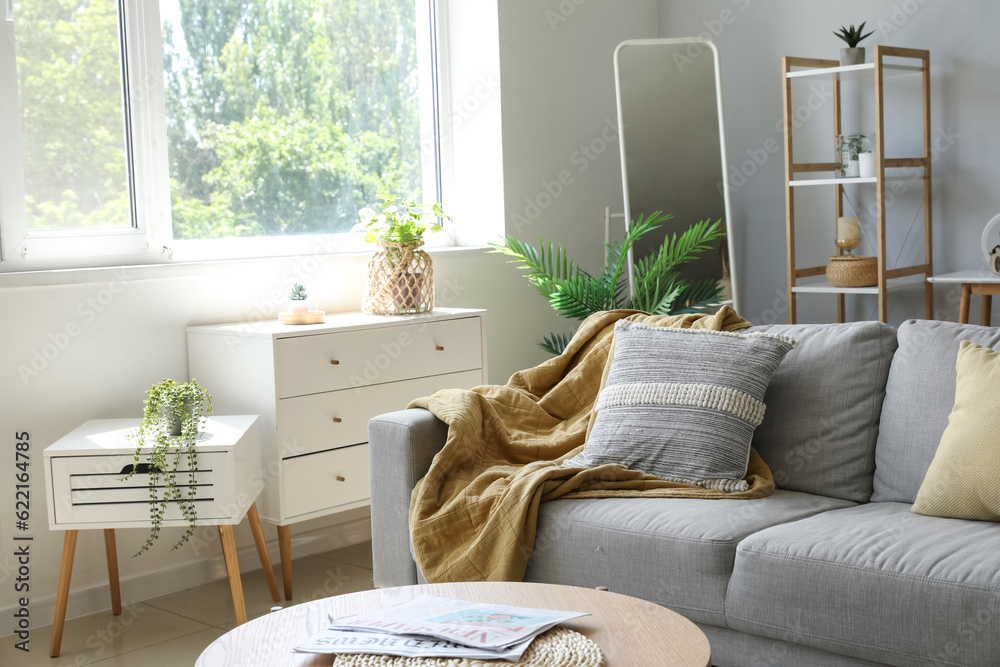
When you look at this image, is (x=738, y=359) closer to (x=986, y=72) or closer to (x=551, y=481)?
(x=551, y=481)

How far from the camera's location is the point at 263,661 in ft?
4.13

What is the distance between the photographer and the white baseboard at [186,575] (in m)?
2.68

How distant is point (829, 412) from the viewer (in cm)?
220

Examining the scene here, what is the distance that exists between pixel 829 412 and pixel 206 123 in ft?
6.85

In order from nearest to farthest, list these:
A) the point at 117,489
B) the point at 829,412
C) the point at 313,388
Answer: the point at 829,412 → the point at 117,489 → the point at 313,388

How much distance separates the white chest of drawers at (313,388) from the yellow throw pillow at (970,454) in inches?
62.2

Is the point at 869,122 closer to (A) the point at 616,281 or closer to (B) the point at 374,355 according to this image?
(A) the point at 616,281

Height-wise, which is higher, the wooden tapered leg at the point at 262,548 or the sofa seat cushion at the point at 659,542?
the sofa seat cushion at the point at 659,542

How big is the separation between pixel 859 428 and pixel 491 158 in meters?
2.04

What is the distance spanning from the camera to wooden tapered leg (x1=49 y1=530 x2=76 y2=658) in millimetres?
2473

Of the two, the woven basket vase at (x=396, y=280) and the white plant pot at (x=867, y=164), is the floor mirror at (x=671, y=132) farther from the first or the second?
the woven basket vase at (x=396, y=280)

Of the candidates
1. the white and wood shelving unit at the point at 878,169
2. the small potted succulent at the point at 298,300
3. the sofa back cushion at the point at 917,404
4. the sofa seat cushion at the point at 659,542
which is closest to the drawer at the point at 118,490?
the small potted succulent at the point at 298,300

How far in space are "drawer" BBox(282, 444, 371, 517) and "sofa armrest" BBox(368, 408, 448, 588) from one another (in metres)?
0.50

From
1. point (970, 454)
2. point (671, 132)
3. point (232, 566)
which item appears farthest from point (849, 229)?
point (232, 566)
